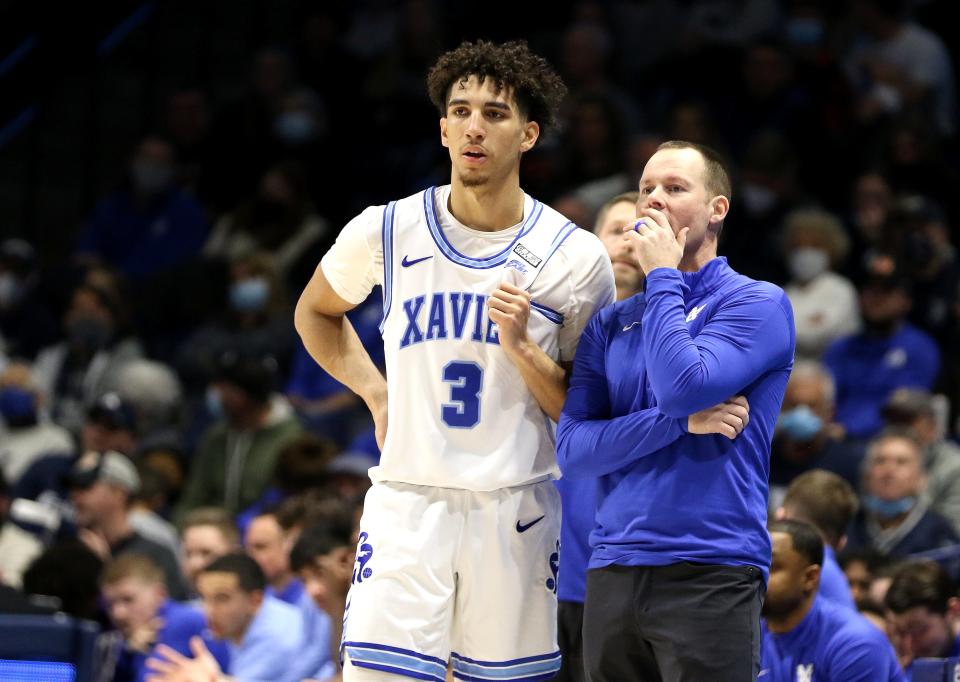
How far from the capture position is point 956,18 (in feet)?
36.4

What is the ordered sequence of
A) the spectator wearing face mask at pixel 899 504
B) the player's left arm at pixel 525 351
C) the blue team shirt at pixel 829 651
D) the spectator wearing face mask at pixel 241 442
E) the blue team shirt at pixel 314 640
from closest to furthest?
the player's left arm at pixel 525 351, the blue team shirt at pixel 829 651, the blue team shirt at pixel 314 640, the spectator wearing face mask at pixel 899 504, the spectator wearing face mask at pixel 241 442

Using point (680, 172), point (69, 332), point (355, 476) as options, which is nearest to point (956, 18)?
point (355, 476)

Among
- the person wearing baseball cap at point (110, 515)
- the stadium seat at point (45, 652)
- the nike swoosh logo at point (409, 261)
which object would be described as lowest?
the stadium seat at point (45, 652)

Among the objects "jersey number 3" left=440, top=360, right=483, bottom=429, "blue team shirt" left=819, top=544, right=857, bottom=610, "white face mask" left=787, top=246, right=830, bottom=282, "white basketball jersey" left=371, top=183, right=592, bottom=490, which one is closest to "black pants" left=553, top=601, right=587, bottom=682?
"white basketball jersey" left=371, top=183, right=592, bottom=490

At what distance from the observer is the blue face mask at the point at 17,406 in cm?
973

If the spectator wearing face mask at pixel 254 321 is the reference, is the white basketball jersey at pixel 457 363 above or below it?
below

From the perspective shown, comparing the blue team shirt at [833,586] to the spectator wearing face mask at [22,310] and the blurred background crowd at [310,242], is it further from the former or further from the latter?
the spectator wearing face mask at [22,310]

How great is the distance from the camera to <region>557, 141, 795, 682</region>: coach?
3.87 meters

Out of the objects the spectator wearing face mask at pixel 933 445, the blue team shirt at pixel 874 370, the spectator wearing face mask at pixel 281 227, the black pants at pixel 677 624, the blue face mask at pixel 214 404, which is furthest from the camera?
the spectator wearing face mask at pixel 281 227

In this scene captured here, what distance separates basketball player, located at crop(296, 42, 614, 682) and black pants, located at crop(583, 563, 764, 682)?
0.34 meters

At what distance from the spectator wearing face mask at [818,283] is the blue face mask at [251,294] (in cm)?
328

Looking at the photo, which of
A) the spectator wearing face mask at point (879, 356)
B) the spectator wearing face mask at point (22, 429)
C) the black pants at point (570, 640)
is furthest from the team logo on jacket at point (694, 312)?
the spectator wearing face mask at point (22, 429)

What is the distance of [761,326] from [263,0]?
10.2 m

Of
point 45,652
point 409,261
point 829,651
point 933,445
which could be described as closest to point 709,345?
point 409,261
